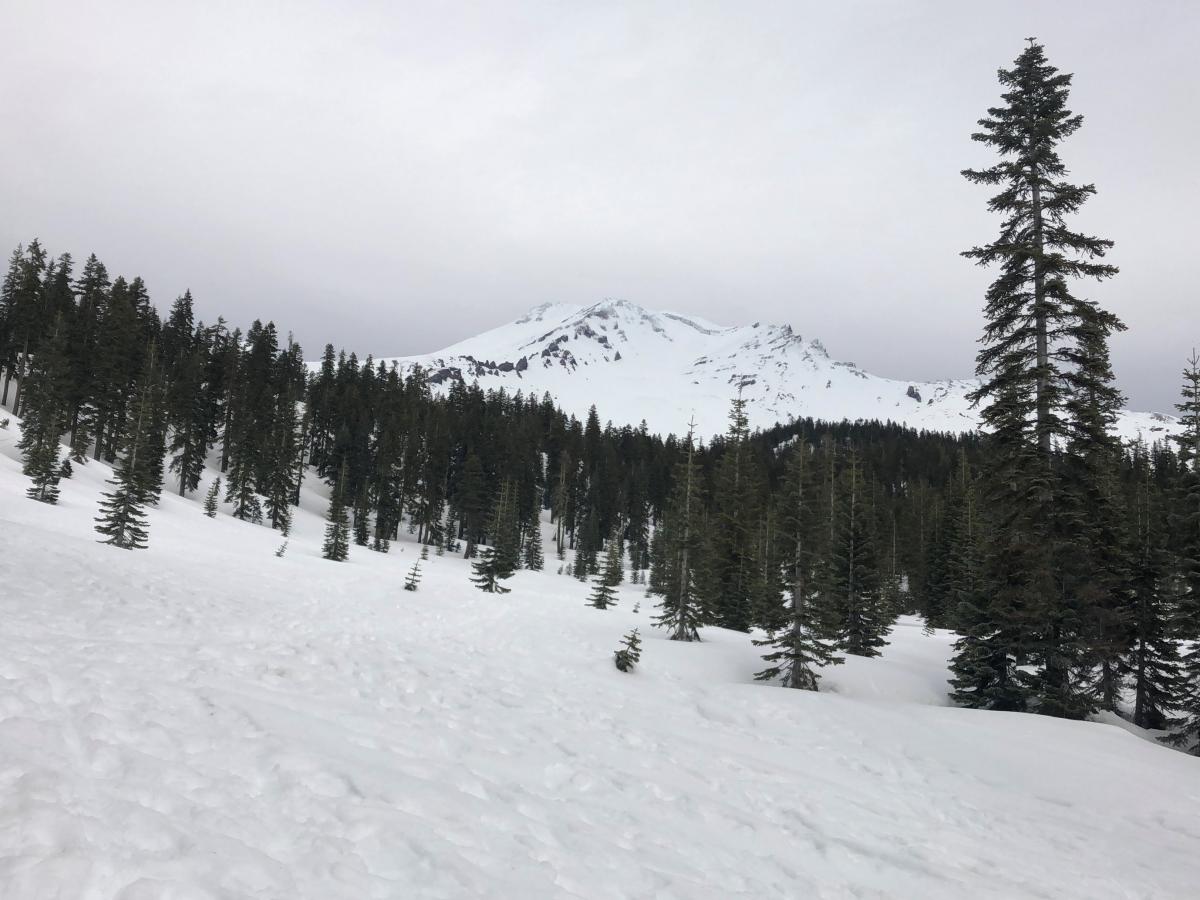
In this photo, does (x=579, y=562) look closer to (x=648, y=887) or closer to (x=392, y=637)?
(x=392, y=637)

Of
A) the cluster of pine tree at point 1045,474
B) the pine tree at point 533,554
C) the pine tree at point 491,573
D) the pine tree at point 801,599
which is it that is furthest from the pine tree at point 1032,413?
the pine tree at point 533,554

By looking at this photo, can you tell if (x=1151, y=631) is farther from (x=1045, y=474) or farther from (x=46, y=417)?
(x=46, y=417)

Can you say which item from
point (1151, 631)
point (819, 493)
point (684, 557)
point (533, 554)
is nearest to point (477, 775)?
point (819, 493)

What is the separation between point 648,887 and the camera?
496 centimetres

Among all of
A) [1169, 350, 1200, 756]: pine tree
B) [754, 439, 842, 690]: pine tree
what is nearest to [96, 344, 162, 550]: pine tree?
[754, 439, 842, 690]: pine tree

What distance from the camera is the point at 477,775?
6570 millimetres

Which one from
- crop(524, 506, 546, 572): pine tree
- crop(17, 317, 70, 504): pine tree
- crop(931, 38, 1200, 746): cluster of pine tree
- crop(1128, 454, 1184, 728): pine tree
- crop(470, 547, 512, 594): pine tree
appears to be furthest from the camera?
crop(524, 506, 546, 572): pine tree

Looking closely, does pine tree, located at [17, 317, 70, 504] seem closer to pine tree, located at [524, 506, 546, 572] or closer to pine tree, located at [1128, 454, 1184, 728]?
pine tree, located at [524, 506, 546, 572]

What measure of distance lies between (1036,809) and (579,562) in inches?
1794

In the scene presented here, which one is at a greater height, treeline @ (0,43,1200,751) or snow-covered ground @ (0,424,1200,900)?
treeline @ (0,43,1200,751)

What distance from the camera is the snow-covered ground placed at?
13.9 feet

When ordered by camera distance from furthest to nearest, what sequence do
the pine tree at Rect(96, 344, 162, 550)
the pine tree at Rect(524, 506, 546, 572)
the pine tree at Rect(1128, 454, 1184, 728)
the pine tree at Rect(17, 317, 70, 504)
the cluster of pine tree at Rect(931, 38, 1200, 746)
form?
the pine tree at Rect(524, 506, 546, 572)
the pine tree at Rect(17, 317, 70, 504)
the pine tree at Rect(96, 344, 162, 550)
the pine tree at Rect(1128, 454, 1184, 728)
the cluster of pine tree at Rect(931, 38, 1200, 746)

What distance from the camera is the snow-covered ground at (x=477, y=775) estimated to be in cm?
425

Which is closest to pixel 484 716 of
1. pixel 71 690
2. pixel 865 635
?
pixel 71 690
